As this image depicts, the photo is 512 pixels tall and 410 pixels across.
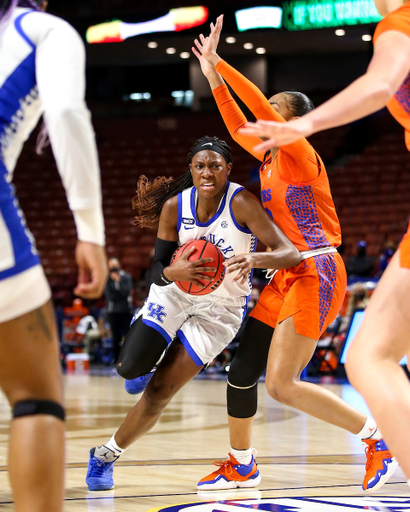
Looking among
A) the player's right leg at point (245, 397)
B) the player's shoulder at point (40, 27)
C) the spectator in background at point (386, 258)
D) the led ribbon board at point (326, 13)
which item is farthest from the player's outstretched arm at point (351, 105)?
the led ribbon board at point (326, 13)

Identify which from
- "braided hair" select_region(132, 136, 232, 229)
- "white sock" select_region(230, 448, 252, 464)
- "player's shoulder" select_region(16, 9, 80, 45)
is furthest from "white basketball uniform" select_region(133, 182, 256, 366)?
"player's shoulder" select_region(16, 9, 80, 45)

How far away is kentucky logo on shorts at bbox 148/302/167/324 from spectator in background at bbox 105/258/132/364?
25.6 ft

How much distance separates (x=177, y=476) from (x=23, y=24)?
2.57m

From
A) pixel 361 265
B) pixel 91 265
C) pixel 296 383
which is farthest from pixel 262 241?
pixel 361 265

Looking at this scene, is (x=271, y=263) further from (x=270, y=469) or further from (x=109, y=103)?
(x=109, y=103)

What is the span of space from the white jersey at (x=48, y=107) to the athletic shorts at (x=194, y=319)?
5.87ft

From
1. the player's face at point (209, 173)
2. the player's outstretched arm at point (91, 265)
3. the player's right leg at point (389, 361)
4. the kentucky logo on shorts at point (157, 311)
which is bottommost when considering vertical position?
the kentucky logo on shorts at point (157, 311)

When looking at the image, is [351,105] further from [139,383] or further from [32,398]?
[139,383]

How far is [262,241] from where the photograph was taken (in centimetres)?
344

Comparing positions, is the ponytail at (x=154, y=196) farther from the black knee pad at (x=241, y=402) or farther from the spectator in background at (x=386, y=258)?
the spectator in background at (x=386, y=258)

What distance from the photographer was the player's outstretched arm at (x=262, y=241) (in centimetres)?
315

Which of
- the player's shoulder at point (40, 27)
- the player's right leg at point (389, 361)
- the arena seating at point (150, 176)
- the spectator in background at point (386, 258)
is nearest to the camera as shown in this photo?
the player's shoulder at point (40, 27)

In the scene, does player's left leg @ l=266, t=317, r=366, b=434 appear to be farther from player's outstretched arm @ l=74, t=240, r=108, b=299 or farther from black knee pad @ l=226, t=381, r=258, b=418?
player's outstretched arm @ l=74, t=240, r=108, b=299

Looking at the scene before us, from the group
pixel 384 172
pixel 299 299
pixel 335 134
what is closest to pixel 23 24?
pixel 299 299
